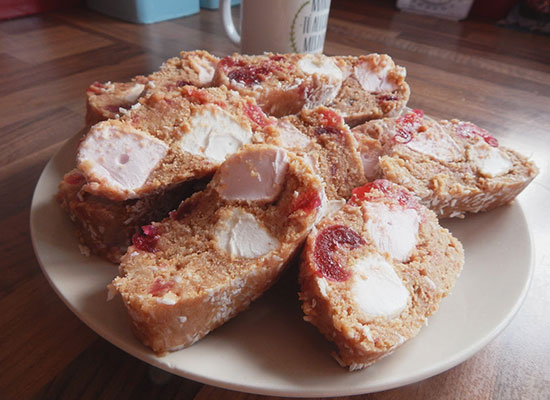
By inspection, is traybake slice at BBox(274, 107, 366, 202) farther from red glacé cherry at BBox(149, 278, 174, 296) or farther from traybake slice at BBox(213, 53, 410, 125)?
red glacé cherry at BBox(149, 278, 174, 296)

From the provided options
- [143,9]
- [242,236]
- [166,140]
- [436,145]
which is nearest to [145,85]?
[166,140]

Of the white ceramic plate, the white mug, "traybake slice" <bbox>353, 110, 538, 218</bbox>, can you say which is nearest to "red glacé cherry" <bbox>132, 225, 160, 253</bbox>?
the white ceramic plate

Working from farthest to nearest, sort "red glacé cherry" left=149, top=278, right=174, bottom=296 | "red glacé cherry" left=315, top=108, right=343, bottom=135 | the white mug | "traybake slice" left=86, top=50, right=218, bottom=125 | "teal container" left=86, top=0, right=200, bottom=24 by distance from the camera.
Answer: "teal container" left=86, top=0, right=200, bottom=24
the white mug
"traybake slice" left=86, top=50, right=218, bottom=125
"red glacé cherry" left=315, top=108, right=343, bottom=135
"red glacé cherry" left=149, top=278, right=174, bottom=296

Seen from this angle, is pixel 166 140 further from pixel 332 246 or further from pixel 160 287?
pixel 332 246

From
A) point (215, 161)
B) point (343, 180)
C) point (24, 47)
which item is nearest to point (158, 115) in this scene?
point (215, 161)

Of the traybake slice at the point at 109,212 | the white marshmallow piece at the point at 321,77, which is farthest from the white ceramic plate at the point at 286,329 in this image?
the white marshmallow piece at the point at 321,77

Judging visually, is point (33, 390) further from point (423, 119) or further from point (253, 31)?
point (253, 31)
